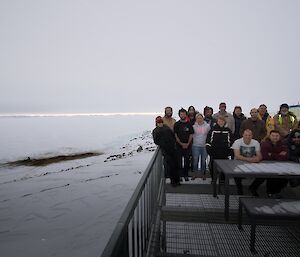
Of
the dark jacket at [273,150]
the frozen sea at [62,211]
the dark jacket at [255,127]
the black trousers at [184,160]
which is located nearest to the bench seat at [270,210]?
the dark jacket at [273,150]

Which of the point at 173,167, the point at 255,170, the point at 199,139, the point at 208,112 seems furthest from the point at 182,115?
the point at 255,170

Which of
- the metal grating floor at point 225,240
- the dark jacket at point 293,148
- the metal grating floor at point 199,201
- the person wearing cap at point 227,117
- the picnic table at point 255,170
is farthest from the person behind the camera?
the person wearing cap at point 227,117

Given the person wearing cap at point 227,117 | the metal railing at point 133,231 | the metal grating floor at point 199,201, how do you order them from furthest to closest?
the person wearing cap at point 227,117 < the metal grating floor at point 199,201 < the metal railing at point 133,231

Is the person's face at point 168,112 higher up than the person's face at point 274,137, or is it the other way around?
the person's face at point 168,112

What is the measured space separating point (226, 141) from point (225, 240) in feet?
9.30

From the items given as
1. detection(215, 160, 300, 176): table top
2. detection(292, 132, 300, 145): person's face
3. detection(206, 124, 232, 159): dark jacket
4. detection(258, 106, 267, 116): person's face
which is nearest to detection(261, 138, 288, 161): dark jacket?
detection(215, 160, 300, 176): table top

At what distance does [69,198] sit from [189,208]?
11578 millimetres

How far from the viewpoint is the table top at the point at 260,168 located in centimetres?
440

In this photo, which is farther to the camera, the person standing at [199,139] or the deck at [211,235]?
the person standing at [199,139]

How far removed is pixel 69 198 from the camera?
15.0 meters

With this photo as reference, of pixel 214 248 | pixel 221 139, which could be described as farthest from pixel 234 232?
pixel 221 139

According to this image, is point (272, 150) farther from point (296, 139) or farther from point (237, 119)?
point (237, 119)

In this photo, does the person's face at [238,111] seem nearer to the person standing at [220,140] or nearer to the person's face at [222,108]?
the person's face at [222,108]

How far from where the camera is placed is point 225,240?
165 inches
